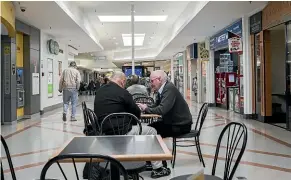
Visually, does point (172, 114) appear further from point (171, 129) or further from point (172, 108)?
point (171, 129)

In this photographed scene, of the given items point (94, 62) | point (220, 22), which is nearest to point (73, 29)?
point (220, 22)

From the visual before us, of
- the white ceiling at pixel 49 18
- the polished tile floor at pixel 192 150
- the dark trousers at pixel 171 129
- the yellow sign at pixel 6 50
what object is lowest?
the polished tile floor at pixel 192 150

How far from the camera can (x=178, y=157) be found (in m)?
4.54

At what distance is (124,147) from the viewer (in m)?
2.09

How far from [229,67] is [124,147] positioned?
1042cm

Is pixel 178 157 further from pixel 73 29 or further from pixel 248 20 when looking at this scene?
pixel 73 29

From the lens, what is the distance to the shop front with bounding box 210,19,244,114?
9.60 m

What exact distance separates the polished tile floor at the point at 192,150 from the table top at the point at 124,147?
4.54ft

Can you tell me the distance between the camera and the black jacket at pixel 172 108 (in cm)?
372

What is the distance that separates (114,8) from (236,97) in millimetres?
5003

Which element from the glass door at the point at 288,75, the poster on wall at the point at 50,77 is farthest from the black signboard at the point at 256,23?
the poster on wall at the point at 50,77

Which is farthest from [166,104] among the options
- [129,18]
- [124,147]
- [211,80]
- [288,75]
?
[211,80]

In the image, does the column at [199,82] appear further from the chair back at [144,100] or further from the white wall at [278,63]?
the chair back at [144,100]

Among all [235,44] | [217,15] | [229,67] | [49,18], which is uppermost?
[217,15]
